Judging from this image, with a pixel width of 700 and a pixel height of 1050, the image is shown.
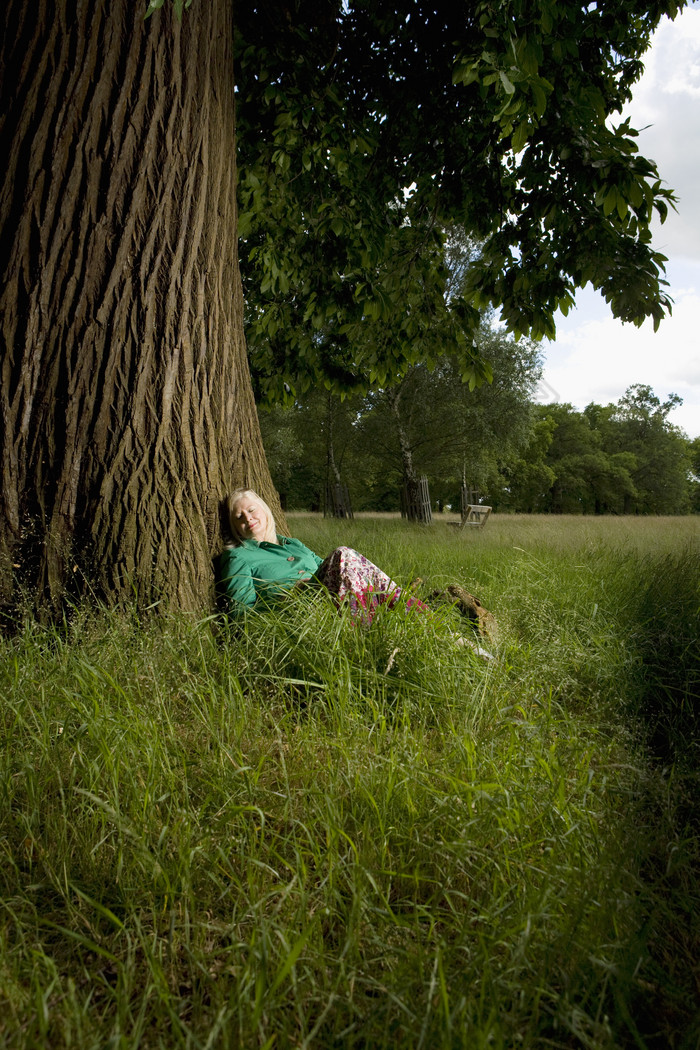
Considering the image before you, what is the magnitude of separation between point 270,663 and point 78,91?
3.14 m

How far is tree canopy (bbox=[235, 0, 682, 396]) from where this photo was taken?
14.0ft

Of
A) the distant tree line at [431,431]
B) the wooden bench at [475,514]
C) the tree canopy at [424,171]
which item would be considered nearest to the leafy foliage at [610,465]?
the distant tree line at [431,431]

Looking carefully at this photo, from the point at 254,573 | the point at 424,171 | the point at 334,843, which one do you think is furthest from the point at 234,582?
the point at 424,171

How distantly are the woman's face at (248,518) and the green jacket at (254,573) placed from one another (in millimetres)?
54

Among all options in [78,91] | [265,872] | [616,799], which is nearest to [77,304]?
[78,91]

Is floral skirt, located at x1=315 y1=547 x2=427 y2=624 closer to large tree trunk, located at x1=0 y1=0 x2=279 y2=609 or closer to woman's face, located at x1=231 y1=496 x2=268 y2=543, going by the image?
woman's face, located at x1=231 y1=496 x2=268 y2=543

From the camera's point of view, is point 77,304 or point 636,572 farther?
point 636,572

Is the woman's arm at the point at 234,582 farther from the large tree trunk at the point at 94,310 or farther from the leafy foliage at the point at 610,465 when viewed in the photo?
the leafy foliage at the point at 610,465

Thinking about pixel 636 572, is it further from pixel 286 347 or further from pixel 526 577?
pixel 286 347

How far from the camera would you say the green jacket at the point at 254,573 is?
3.28 meters

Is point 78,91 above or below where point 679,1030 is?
above

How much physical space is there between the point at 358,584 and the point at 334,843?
5.61ft

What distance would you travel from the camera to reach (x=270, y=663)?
262 centimetres

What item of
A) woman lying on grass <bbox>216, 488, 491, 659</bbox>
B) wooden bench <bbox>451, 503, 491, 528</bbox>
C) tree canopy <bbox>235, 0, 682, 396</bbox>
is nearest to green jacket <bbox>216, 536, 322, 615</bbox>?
woman lying on grass <bbox>216, 488, 491, 659</bbox>
